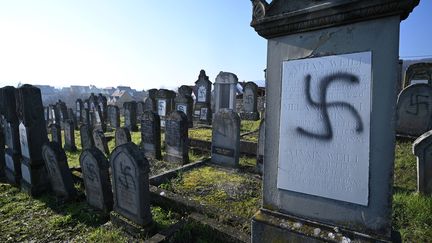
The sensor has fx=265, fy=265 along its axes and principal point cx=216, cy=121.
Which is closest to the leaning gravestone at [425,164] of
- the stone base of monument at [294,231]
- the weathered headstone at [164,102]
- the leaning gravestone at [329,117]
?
the stone base of monument at [294,231]

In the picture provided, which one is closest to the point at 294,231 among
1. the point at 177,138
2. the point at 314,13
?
the point at 314,13

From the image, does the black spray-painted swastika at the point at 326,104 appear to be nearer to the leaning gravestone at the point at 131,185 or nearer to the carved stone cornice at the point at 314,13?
the carved stone cornice at the point at 314,13

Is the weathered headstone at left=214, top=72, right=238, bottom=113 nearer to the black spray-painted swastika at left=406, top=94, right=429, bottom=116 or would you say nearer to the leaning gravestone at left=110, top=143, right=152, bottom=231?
the black spray-painted swastika at left=406, top=94, right=429, bottom=116

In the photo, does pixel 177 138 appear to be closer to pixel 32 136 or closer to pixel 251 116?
pixel 32 136

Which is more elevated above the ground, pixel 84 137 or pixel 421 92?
pixel 421 92

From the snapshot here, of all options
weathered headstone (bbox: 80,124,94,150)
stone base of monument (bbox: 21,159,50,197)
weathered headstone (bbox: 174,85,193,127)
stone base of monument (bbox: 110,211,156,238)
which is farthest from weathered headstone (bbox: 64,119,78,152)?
stone base of monument (bbox: 110,211,156,238)

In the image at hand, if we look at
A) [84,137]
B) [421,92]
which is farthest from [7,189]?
[421,92]

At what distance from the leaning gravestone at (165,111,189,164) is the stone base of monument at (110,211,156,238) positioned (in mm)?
3563

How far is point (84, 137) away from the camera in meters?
10.5

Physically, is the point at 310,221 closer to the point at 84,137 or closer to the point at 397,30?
the point at 397,30

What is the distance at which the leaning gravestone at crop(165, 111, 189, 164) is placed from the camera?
773cm

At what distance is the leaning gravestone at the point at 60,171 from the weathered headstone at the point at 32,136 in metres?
0.55

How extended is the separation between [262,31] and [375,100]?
36.9 inches

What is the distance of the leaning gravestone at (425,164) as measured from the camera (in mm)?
4414
